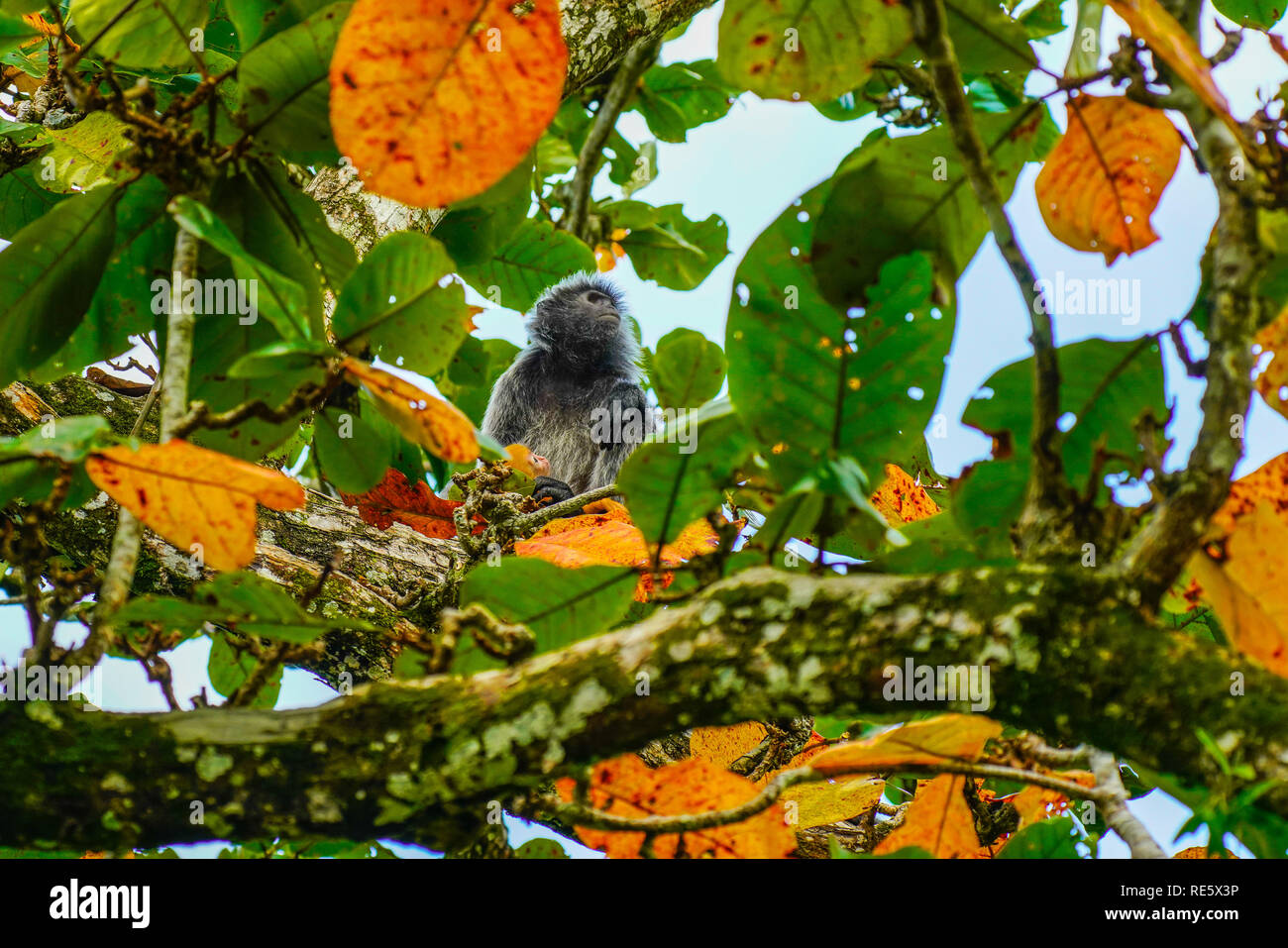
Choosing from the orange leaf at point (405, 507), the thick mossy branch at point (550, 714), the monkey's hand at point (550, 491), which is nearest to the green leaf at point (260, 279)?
the thick mossy branch at point (550, 714)

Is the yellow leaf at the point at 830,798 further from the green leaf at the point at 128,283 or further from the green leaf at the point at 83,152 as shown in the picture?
the green leaf at the point at 83,152

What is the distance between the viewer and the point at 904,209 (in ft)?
3.76

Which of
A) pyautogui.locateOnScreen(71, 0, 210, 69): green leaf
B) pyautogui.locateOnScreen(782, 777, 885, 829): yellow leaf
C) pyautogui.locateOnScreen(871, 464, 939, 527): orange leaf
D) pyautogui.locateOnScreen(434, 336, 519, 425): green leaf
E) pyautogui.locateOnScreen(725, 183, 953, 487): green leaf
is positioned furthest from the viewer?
pyautogui.locateOnScreen(434, 336, 519, 425): green leaf

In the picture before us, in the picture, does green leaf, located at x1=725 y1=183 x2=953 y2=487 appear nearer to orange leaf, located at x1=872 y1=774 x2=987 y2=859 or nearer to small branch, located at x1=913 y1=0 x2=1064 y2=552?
small branch, located at x1=913 y1=0 x2=1064 y2=552

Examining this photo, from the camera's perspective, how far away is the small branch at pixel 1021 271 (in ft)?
3.10

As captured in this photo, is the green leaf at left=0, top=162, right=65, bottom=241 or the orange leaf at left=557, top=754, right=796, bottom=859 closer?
the orange leaf at left=557, top=754, right=796, bottom=859

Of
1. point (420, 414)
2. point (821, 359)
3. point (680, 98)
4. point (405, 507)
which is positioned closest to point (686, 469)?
point (821, 359)

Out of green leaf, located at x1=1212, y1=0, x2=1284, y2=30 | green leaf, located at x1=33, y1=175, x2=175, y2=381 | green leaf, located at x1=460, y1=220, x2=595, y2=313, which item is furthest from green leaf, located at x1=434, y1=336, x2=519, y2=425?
green leaf, located at x1=1212, y1=0, x2=1284, y2=30

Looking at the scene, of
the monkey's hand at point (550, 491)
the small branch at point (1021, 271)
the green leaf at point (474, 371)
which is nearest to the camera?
the small branch at point (1021, 271)

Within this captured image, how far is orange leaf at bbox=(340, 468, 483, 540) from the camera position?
9.45ft

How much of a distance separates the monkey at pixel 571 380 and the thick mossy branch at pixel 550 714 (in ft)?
16.3

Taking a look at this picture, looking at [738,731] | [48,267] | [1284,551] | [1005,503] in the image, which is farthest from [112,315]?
[738,731]

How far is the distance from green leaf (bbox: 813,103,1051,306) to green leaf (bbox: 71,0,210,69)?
35.7 inches

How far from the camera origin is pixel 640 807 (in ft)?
3.76
